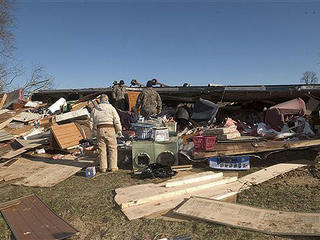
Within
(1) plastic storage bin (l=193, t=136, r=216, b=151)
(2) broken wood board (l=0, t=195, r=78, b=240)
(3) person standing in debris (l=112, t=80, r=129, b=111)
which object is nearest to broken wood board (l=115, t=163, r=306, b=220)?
(2) broken wood board (l=0, t=195, r=78, b=240)

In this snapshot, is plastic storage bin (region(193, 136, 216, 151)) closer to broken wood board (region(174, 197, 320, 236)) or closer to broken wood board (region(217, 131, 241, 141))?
broken wood board (region(217, 131, 241, 141))

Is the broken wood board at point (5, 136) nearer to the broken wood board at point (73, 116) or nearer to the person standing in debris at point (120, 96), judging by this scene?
the broken wood board at point (73, 116)

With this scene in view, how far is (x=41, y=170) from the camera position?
7215mm

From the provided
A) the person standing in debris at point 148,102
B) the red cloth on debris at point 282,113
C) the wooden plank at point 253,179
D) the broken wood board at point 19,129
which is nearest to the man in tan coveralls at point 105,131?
the person standing in debris at point 148,102

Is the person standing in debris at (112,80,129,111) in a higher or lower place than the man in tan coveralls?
higher

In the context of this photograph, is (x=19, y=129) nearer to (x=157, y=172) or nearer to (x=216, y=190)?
(x=157, y=172)

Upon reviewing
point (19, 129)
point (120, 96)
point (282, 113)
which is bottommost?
point (19, 129)

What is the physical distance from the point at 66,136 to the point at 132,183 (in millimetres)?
4000

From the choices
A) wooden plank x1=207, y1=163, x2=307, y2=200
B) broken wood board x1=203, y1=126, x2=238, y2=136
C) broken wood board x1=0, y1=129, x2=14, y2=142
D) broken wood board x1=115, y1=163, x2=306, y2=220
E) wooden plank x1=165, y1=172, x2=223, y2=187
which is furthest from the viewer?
broken wood board x1=0, y1=129, x2=14, y2=142

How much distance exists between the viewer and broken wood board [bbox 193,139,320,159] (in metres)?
6.26

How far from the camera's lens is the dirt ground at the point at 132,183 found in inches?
141

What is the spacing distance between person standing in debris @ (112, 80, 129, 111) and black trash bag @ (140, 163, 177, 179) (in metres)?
5.26

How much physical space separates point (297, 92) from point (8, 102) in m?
12.9

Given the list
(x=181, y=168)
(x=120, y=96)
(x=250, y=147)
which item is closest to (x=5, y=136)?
(x=120, y=96)
